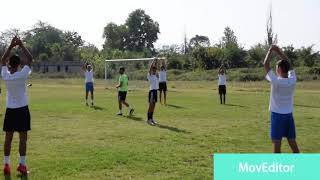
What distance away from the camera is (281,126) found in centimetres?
905

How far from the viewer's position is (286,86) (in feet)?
29.6

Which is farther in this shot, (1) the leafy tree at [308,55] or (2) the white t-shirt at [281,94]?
(1) the leafy tree at [308,55]

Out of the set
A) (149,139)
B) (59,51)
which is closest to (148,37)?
(59,51)

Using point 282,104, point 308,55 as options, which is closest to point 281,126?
point 282,104

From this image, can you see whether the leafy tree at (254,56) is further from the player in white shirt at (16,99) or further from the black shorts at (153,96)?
the player in white shirt at (16,99)

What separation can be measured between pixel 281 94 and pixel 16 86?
15.5ft

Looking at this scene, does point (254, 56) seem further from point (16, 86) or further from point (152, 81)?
point (16, 86)

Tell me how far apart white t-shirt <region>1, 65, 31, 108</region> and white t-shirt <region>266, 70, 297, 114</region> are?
4339 mm

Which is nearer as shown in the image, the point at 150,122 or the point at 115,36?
the point at 150,122

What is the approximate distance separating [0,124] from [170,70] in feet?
191

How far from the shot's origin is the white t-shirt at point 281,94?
29.5ft

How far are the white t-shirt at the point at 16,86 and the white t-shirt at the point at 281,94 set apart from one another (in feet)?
14.2

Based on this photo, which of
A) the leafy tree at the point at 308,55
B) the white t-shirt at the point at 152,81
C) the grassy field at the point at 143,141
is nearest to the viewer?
the grassy field at the point at 143,141

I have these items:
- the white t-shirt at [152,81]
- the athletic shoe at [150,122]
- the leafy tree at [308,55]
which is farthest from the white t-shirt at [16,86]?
the leafy tree at [308,55]
